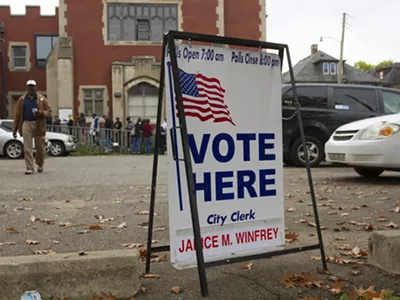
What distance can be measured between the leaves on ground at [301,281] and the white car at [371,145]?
5.26 m

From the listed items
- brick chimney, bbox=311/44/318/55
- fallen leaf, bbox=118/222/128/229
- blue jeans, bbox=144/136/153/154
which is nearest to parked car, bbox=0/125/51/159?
blue jeans, bbox=144/136/153/154

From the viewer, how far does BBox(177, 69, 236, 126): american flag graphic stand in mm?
3389

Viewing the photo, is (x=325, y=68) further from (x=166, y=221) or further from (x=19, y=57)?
(x=166, y=221)

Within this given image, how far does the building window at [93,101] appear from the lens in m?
29.0

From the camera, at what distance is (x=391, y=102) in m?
13.0

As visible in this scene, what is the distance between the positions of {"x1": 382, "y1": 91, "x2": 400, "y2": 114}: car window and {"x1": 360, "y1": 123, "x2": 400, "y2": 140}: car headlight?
460 centimetres

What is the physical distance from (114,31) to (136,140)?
875cm

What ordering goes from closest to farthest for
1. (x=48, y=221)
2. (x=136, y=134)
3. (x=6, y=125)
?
(x=48, y=221) → (x=6, y=125) → (x=136, y=134)

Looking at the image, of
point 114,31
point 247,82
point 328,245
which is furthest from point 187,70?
point 114,31

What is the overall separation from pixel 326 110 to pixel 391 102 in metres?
1.68

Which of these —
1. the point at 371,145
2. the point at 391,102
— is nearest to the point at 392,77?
the point at 391,102

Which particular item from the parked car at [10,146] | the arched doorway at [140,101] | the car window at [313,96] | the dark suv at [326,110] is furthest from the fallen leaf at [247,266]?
the arched doorway at [140,101]

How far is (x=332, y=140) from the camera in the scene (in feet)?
31.3

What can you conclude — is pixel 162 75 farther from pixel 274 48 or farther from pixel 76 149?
pixel 76 149
